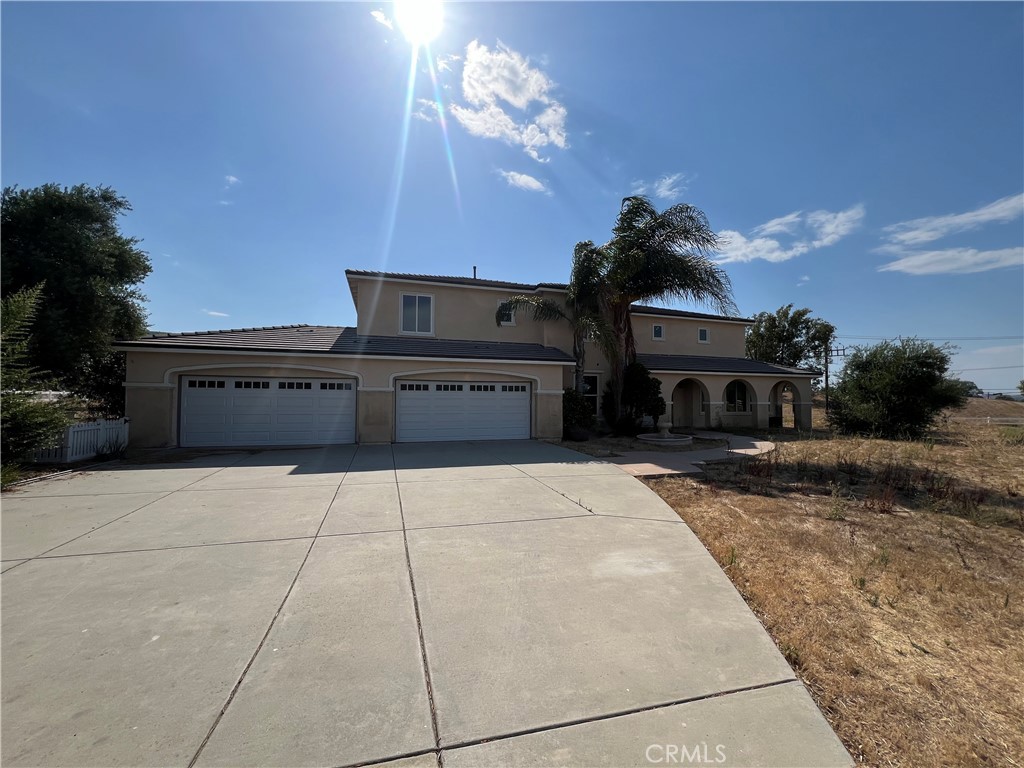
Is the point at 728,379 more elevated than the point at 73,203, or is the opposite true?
the point at 73,203

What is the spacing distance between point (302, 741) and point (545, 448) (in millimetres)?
11136

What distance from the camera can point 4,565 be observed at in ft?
13.9

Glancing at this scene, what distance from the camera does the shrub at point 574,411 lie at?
52.8ft

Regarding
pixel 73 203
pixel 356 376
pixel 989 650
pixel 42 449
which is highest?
pixel 73 203

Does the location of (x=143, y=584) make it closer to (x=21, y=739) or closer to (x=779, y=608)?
(x=21, y=739)

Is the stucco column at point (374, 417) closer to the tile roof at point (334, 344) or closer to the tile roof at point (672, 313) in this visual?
the tile roof at point (334, 344)

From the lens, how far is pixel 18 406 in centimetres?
855

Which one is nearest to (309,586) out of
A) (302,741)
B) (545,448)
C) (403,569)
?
(403,569)

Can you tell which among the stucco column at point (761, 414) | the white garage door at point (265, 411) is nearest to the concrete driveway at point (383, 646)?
the white garage door at point (265, 411)

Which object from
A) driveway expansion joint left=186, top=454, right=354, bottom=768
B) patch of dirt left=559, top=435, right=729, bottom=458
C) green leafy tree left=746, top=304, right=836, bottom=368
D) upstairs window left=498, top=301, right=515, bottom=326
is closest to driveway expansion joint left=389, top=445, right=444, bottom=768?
driveway expansion joint left=186, top=454, right=354, bottom=768

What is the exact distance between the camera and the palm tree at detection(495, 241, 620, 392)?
15.6m

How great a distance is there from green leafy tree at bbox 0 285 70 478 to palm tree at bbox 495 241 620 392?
12.5 meters

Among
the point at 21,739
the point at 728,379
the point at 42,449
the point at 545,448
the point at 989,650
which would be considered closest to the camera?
the point at 21,739

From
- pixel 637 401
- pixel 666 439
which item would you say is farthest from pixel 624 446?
pixel 637 401
